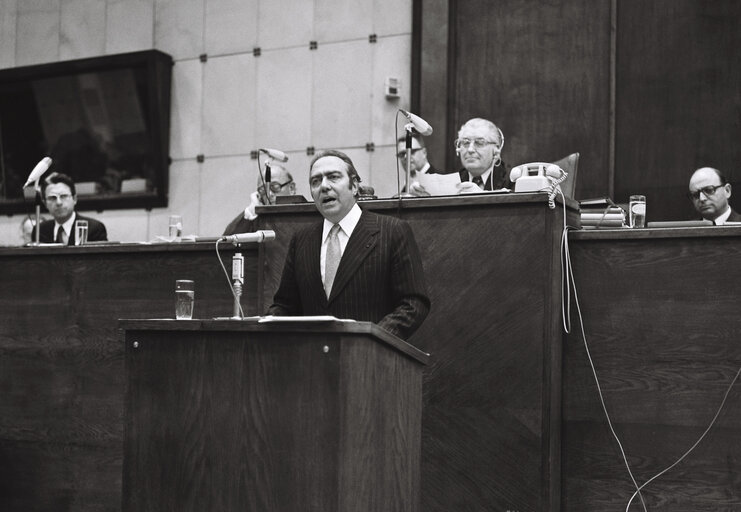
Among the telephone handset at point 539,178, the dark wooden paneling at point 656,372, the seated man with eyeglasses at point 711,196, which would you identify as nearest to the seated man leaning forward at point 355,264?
the telephone handset at point 539,178

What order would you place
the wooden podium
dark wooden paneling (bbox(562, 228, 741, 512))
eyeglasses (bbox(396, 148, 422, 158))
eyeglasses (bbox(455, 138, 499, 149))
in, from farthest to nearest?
eyeglasses (bbox(455, 138, 499, 149)) < eyeglasses (bbox(396, 148, 422, 158)) < dark wooden paneling (bbox(562, 228, 741, 512)) < the wooden podium

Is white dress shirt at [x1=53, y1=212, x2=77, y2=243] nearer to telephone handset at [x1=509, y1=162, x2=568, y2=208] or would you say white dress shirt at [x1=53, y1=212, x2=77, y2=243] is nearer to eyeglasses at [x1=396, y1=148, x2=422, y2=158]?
eyeglasses at [x1=396, y1=148, x2=422, y2=158]

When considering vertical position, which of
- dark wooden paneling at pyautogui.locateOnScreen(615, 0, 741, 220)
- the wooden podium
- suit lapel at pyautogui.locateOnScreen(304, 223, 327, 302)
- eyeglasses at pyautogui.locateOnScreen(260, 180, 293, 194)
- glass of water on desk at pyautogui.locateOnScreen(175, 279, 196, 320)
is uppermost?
dark wooden paneling at pyautogui.locateOnScreen(615, 0, 741, 220)

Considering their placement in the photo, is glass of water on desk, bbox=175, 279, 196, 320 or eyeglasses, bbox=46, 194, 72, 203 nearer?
glass of water on desk, bbox=175, 279, 196, 320

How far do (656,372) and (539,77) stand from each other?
11.0 feet

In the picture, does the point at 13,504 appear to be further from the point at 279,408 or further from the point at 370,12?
the point at 370,12

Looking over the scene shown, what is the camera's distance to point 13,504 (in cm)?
554

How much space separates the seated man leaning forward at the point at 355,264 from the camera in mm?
3994

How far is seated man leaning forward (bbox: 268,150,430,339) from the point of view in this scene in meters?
3.99

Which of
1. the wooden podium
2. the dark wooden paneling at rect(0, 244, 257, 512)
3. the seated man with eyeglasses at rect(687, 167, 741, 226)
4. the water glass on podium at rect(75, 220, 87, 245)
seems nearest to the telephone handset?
the wooden podium

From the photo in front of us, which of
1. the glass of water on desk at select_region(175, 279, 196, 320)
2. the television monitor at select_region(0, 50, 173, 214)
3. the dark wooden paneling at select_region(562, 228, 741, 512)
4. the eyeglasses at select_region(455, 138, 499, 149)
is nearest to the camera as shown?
the glass of water on desk at select_region(175, 279, 196, 320)

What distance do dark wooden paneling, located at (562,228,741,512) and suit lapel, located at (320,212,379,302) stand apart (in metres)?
0.93

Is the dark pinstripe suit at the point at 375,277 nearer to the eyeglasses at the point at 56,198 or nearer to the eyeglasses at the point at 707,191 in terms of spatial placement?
the eyeglasses at the point at 707,191

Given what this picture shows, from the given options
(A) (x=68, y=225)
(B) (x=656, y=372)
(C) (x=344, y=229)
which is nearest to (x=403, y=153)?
(C) (x=344, y=229)
